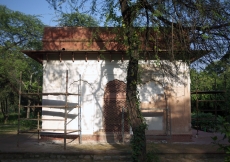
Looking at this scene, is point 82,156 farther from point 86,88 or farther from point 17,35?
point 17,35

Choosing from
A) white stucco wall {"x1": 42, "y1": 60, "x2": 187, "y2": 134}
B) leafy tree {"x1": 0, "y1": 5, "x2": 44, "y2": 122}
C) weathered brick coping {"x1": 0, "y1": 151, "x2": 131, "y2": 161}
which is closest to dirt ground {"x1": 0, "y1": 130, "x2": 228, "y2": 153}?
weathered brick coping {"x1": 0, "y1": 151, "x2": 131, "y2": 161}

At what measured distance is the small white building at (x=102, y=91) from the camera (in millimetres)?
12727

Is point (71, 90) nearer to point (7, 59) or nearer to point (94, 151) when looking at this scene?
point (94, 151)

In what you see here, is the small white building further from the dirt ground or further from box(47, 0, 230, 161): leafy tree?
box(47, 0, 230, 161): leafy tree

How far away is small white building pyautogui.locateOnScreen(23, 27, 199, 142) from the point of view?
1273cm

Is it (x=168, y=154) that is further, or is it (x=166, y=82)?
(x=166, y=82)

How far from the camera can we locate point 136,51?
28.9ft

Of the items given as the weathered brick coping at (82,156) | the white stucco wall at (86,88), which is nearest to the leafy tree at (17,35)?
the white stucco wall at (86,88)

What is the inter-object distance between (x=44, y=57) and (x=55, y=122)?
123 inches

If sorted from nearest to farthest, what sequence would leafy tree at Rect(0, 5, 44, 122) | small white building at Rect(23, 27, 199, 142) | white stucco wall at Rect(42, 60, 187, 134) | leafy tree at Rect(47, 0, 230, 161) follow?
1. leafy tree at Rect(47, 0, 230, 161)
2. small white building at Rect(23, 27, 199, 142)
3. white stucco wall at Rect(42, 60, 187, 134)
4. leafy tree at Rect(0, 5, 44, 122)

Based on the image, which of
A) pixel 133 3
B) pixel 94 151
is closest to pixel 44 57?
pixel 94 151

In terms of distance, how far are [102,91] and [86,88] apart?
77cm

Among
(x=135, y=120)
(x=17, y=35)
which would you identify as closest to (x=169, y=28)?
(x=135, y=120)

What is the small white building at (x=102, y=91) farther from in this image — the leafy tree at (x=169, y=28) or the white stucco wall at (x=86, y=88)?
the leafy tree at (x=169, y=28)
